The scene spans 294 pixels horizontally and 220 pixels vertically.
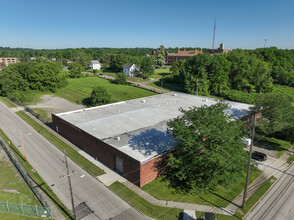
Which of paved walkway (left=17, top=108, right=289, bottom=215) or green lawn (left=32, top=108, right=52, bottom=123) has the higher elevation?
green lawn (left=32, top=108, right=52, bottom=123)

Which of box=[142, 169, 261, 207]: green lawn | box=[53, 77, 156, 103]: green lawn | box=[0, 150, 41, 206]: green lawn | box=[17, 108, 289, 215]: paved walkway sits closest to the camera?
box=[17, 108, 289, 215]: paved walkway

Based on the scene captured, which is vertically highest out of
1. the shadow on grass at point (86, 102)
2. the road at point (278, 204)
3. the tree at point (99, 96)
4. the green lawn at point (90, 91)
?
the tree at point (99, 96)

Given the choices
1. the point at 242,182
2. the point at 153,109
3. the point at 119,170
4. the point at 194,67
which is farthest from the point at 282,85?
the point at 119,170

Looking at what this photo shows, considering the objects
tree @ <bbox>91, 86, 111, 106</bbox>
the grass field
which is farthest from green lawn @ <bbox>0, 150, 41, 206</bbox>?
tree @ <bbox>91, 86, 111, 106</bbox>

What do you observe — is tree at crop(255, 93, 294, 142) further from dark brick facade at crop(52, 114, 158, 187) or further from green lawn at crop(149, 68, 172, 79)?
A: green lawn at crop(149, 68, 172, 79)

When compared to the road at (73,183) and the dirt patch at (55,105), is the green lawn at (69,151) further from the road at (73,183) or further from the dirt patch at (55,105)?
the dirt patch at (55,105)

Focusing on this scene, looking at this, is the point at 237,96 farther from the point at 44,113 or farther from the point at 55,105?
the point at 44,113

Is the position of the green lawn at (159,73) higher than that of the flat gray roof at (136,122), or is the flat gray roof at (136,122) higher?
the green lawn at (159,73)

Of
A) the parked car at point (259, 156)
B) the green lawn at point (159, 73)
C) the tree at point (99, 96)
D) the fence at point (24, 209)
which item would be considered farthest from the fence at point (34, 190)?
the green lawn at point (159, 73)
